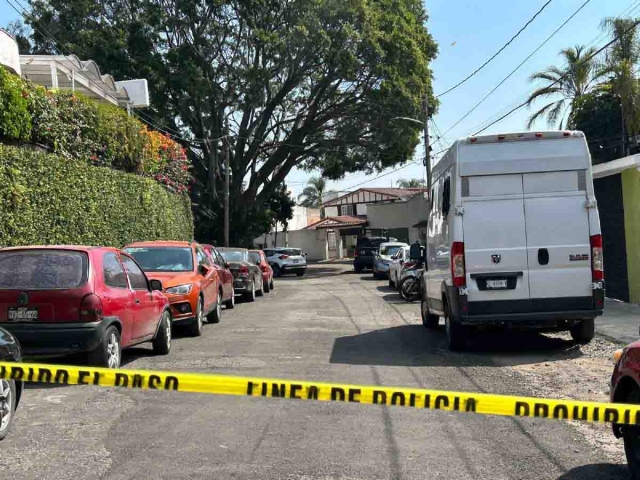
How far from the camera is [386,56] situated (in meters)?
36.1

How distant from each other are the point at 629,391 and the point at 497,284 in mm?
5128

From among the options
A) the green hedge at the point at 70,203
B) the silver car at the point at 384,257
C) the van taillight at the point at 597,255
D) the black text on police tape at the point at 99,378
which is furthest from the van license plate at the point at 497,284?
the silver car at the point at 384,257

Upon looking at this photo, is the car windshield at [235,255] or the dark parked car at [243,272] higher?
the car windshield at [235,255]

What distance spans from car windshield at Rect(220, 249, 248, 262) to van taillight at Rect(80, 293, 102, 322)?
1389cm

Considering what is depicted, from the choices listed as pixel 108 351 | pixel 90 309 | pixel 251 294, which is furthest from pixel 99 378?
pixel 251 294

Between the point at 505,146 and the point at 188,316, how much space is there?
19.2 ft

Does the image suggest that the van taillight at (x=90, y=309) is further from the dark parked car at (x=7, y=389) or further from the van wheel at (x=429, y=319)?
the van wheel at (x=429, y=319)

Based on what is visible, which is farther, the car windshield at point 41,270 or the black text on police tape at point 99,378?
the car windshield at point 41,270

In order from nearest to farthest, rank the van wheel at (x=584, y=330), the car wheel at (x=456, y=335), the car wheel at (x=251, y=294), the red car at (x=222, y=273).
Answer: the car wheel at (x=456, y=335) < the van wheel at (x=584, y=330) < the red car at (x=222, y=273) < the car wheel at (x=251, y=294)

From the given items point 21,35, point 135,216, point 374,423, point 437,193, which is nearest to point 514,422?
point 374,423

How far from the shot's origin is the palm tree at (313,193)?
89.8 metres

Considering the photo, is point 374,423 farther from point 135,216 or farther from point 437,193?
point 135,216

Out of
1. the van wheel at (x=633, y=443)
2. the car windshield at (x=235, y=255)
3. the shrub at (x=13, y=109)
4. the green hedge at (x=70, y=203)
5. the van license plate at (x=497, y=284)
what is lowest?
the van wheel at (x=633, y=443)

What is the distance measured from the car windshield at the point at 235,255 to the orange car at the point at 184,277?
273 inches
